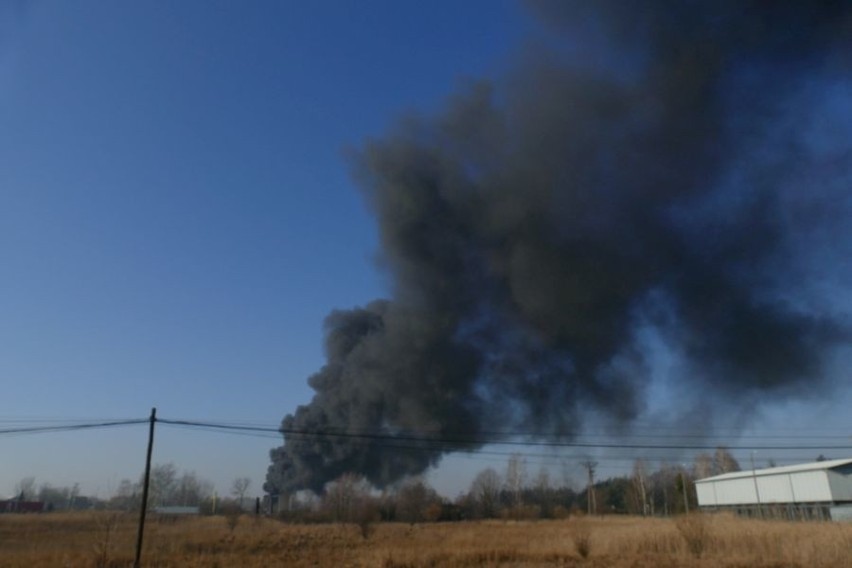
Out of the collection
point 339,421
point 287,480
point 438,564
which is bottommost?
point 438,564

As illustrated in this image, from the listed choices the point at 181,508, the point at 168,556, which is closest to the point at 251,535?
the point at 168,556

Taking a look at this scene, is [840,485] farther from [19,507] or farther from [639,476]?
[19,507]

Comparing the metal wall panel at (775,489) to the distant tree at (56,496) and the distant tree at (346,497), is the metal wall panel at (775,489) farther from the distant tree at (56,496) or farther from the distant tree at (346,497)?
the distant tree at (56,496)

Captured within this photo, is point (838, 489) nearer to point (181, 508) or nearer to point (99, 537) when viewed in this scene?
point (99, 537)

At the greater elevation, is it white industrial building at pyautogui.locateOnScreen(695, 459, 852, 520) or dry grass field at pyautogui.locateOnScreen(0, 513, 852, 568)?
white industrial building at pyautogui.locateOnScreen(695, 459, 852, 520)

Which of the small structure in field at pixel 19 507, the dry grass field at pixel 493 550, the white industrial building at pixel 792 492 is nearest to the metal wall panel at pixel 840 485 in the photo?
the white industrial building at pixel 792 492

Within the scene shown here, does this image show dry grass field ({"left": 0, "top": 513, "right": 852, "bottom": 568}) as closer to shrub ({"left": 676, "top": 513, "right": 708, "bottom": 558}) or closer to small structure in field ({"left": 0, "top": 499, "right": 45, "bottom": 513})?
shrub ({"left": 676, "top": 513, "right": 708, "bottom": 558})

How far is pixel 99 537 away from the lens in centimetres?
2400

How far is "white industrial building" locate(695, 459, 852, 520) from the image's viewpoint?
44.3 m

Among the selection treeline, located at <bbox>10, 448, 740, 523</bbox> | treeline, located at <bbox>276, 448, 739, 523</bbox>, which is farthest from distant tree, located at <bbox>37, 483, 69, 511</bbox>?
treeline, located at <bbox>276, 448, 739, 523</bbox>

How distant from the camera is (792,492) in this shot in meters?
48.8

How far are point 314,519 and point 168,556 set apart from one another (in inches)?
1119

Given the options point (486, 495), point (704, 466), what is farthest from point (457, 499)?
point (704, 466)

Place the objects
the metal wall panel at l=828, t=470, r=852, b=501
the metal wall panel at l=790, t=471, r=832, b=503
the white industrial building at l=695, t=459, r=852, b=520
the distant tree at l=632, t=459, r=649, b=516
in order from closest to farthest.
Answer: the metal wall panel at l=828, t=470, r=852, b=501 < the white industrial building at l=695, t=459, r=852, b=520 < the metal wall panel at l=790, t=471, r=832, b=503 < the distant tree at l=632, t=459, r=649, b=516
